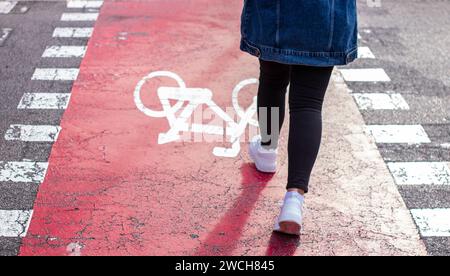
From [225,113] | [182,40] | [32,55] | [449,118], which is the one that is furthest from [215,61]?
[449,118]

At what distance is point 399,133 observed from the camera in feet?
16.0

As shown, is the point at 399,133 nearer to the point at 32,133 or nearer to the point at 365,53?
the point at 365,53

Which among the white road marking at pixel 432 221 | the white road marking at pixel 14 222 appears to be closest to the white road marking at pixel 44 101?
the white road marking at pixel 14 222

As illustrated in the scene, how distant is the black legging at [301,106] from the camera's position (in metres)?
3.40

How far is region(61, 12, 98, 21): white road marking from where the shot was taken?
691 centimetres

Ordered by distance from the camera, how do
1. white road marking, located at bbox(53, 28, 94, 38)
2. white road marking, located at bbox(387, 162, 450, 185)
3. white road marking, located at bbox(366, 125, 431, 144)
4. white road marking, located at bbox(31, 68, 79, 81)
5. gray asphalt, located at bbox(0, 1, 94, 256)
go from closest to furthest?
gray asphalt, located at bbox(0, 1, 94, 256)
white road marking, located at bbox(387, 162, 450, 185)
white road marking, located at bbox(366, 125, 431, 144)
white road marking, located at bbox(31, 68, 79, 81)
white road marking, located at bbox(53, 28, 94, 38)

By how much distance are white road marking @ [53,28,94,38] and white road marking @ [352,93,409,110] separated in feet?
8.98

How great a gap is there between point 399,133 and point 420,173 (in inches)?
22.3

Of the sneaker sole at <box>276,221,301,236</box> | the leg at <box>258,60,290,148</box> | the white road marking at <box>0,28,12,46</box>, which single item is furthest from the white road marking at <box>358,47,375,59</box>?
the white road marking at <box>0,28,12,46</box>

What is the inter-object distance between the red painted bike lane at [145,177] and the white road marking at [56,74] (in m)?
0.10

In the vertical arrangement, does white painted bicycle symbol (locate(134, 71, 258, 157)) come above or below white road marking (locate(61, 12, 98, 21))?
below

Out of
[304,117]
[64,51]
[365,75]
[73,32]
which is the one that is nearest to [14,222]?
[304,117]

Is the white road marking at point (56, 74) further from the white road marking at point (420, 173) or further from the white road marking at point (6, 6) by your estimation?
the white road marking at point (420, 173)

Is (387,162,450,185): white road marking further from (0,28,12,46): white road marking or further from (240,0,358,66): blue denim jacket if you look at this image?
(0,28,12,46): white road marking
